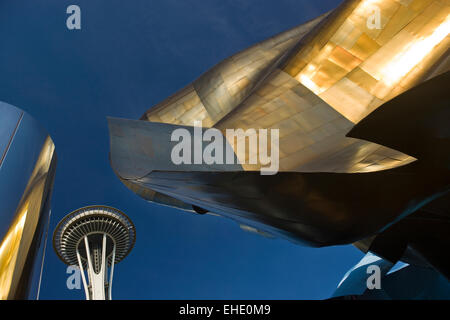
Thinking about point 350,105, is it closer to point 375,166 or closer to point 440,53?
point 440,53

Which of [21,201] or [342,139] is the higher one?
[342,139]

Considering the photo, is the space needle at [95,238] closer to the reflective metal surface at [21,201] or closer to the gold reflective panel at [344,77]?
the gold reflective panel at [344,77]

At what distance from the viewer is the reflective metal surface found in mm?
2379

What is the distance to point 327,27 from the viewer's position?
7488mm

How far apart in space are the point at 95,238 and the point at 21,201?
36.3 metres

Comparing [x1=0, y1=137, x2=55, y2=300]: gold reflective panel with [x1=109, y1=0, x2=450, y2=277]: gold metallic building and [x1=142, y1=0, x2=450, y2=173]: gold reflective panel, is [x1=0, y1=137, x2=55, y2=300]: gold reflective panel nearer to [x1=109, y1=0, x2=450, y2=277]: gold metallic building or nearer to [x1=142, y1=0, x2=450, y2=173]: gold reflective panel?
[x1=109, y1=0, x2=450, y2=277]: gold metallic building

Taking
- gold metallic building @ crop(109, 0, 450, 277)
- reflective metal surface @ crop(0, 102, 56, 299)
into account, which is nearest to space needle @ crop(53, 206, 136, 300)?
gold metallic building @ crop(109, 0, 450, 277)

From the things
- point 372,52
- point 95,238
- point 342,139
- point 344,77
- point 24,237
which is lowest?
point 24,237

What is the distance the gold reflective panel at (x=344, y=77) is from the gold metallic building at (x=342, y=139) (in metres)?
0.02

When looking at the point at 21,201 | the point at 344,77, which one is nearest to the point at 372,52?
the point at 344,77

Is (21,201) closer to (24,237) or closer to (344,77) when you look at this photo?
(24,237)

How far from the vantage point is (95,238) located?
36250 mm

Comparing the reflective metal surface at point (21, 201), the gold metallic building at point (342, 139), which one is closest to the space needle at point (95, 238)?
the gold metallic building at point (342, 139)
